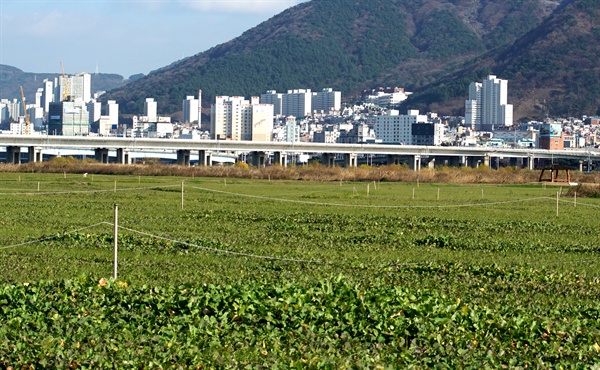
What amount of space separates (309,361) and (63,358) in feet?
9.12

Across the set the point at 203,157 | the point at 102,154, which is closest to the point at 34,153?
the point at 102,154

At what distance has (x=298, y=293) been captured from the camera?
1355cm

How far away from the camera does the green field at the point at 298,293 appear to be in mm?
11375

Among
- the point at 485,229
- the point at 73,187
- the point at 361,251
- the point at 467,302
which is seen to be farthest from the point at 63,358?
the point at 73,187

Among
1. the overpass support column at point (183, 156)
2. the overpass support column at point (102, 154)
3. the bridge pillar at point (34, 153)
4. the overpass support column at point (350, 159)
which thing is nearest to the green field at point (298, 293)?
the bridge pillar at point (34, 153)

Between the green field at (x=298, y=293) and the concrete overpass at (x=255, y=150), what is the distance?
3749 inches

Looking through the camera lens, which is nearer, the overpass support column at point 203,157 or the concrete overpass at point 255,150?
the concrete overpass at point 255,150

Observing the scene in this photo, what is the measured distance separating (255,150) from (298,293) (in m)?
127

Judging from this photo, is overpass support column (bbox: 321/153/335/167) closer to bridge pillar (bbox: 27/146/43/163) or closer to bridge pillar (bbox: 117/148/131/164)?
bridge pillar (bbox: 117/148/131/164)

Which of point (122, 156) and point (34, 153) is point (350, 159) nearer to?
point (122, 156)

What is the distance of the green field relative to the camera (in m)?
11.4

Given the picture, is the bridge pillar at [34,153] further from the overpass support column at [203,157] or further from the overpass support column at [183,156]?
the overpass support column at [203,157]

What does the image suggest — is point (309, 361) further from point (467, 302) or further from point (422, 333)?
point (467, 302)

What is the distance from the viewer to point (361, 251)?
891 inches
